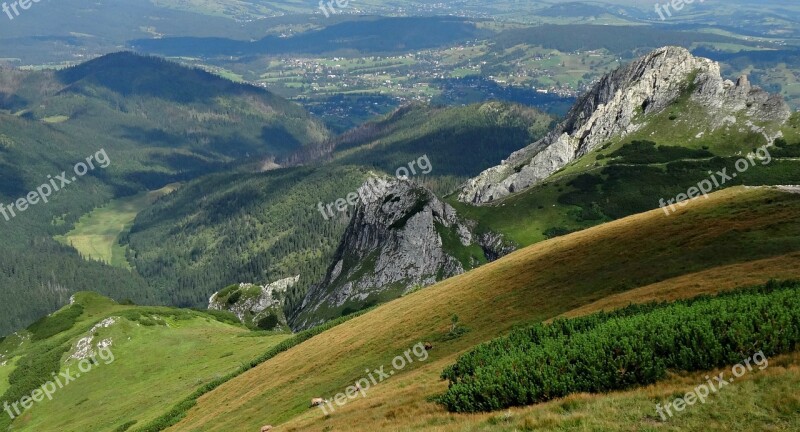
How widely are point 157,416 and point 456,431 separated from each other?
6297 centimetres

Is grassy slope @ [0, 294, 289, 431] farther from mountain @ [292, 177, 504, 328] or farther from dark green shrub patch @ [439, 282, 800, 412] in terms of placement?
dark green shrub patch @ [439, 282, 800, 412]

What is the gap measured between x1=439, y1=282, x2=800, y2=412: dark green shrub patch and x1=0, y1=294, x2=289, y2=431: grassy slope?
209ft

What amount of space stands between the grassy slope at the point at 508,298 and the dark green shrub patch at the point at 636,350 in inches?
130

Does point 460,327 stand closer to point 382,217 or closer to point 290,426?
point 290,426

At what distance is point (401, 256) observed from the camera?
17962 cm

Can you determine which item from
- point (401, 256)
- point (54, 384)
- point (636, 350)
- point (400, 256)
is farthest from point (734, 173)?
point (54, 384)

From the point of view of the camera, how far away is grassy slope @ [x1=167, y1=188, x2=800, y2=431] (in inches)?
1585

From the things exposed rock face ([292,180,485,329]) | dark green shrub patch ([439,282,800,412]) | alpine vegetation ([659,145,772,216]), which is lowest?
exposed rock face ([292,180,485,329])

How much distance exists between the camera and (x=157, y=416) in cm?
7562

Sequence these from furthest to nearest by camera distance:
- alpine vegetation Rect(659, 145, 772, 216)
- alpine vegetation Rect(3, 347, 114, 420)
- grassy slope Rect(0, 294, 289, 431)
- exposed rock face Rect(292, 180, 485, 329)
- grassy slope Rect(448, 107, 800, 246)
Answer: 1. grassy slope Rect(448, 107, 800, 246)
2. exposed rock face Rect(292, 180, 485, 329)
3. alpine vegetation Rect(659, 145, 772, 216)
4. alpine vegetation Rect(3, 347, 114, 420)
5. grassy slope Rect(0, 294, 289, 431)

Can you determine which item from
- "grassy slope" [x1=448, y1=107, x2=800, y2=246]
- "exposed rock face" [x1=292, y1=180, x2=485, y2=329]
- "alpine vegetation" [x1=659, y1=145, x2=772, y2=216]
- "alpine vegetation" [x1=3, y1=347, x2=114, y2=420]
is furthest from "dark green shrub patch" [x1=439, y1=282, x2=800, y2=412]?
"alpine vegetation" [x1=659, y1=145, x2=772, y2=216]

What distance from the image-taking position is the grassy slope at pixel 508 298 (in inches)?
1585

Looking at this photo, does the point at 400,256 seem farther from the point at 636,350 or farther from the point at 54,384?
the point at 636,350

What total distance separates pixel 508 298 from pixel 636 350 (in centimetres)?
2628
